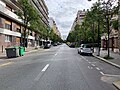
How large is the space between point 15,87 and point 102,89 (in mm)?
3095

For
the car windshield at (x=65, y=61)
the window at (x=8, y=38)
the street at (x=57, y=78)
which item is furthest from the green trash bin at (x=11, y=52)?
the window at (x=8, y=38)

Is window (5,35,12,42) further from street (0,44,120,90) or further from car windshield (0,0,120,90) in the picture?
street (0,44,120,90)

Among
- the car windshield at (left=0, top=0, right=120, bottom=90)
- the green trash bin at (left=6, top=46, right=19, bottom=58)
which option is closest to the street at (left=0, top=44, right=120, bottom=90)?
the car windshield at (left=0, top=0, right=120, bottom=90)

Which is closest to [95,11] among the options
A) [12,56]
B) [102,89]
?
[12,56]

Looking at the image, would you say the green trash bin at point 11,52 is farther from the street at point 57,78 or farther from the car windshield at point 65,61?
the street at point 57,78

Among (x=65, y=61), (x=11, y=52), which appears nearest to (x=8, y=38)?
(x=11, y=52)

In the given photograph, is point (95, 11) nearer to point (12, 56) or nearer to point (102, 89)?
point (12, 56)

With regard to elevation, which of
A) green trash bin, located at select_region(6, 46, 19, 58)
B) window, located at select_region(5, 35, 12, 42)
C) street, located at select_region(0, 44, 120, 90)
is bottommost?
street, located at select_region(0, 44, 120, 90)

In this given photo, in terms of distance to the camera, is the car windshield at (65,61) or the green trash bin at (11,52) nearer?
the car windshield at (65,61)

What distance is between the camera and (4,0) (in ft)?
136

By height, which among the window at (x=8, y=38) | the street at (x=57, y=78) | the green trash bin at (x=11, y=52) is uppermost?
the window at (x=8, y=38)

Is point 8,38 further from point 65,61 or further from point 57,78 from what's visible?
point 57,78

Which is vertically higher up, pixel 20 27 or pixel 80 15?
pixel 80 15

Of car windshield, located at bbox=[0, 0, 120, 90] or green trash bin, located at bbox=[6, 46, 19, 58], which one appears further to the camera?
green trash bin, located at bbox=[6, 46, 19, 58]
